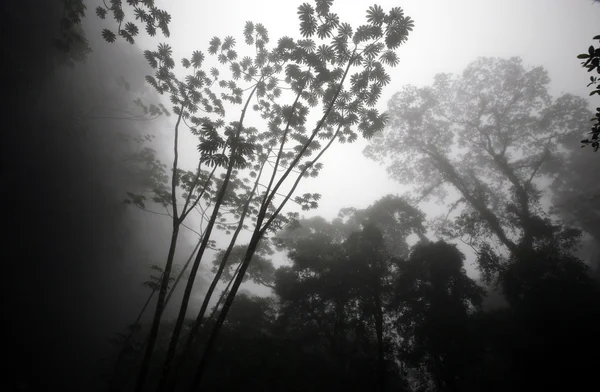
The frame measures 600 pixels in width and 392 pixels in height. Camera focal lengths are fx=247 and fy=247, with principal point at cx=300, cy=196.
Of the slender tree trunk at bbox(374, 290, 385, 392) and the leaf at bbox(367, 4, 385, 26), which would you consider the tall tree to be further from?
the slender tree trunk at bbox(374, 290, 385, 392)

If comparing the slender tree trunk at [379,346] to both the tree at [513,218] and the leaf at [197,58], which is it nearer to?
the tree at [513,218]

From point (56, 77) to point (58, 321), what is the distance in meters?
20.0

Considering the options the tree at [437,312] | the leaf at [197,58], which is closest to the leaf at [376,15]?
the leaf at [197,58]

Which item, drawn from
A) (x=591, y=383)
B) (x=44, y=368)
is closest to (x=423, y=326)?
(x=591, y=383)

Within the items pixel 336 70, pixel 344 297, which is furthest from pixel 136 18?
pixel 344 297

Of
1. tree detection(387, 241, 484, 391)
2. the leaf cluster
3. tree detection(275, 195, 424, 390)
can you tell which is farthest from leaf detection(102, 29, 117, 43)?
tree detection(387, 241, 484, 391)

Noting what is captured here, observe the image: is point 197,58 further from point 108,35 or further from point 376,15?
point 376,15

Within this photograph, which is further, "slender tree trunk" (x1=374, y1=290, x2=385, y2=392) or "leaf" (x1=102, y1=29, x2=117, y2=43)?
"slender tree trunk" (x1=374, y1=290, x2=385, y2=392)

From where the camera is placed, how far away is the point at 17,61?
17.0 m

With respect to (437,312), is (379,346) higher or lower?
lower

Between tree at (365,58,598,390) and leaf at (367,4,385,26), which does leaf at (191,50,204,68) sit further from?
tree at (365,58,598,390)

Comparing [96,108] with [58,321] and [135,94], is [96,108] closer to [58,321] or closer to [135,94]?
[135,94]

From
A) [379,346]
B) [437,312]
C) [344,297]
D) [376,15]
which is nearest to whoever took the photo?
[376,15]

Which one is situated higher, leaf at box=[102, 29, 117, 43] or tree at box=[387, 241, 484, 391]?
leaf at box=[102, 29, 117, 43]
